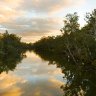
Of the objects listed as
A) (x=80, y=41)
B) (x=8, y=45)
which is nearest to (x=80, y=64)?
(x=80, y=41)

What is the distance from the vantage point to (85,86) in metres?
22.9

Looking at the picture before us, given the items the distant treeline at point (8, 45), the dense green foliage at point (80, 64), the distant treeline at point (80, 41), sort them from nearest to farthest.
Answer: the dense green foliage at point (80, 64) → the distant treeline at point (80, 41) → the distant treeline at point (8, 45)

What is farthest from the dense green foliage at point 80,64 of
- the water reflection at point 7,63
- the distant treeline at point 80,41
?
the water reflection at point 7,63

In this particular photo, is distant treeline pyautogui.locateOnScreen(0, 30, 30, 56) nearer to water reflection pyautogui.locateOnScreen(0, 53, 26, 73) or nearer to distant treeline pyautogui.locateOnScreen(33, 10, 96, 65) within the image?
water reflection pyautogui.locateOnScreen(0, 53, 26, 73)

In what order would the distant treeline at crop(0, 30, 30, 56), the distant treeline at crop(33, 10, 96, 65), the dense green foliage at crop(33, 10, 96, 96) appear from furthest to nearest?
the distant treeline at crop(0, 30, 30, 56)
the distant treeline at crop(33, 10, 96, 65)
the dense green foliage at crop(33, 10, 96, 96)

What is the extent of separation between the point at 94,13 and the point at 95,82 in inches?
1340

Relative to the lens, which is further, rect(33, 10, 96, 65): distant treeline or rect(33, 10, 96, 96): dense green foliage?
rect(33, 10, 96, 65): distant treeline

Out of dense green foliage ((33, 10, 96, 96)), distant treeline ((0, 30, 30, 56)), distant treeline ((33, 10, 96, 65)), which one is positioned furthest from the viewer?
distant treeline ((0, 30, 30, 56))

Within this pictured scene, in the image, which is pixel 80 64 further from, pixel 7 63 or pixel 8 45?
pixel 8 45

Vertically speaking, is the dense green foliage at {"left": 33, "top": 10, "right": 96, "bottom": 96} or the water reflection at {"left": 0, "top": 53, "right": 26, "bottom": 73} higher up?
the dense green foliage at {"left": 33, "top": 10, "right": 96, "bottom": 96}

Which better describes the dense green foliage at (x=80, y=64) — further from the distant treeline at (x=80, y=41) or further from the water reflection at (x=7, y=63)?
the water reflection at (x=7, y=63)

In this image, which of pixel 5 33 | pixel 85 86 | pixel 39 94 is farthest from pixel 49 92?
pixel 5 33

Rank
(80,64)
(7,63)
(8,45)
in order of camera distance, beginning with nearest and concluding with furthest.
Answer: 1. (80,64)
2. (7,63)
3. (8,45)

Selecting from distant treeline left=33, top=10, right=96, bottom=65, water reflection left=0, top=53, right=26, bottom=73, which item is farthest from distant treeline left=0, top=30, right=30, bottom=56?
distant treeline left=33, top=10, right=96, bottom=65
